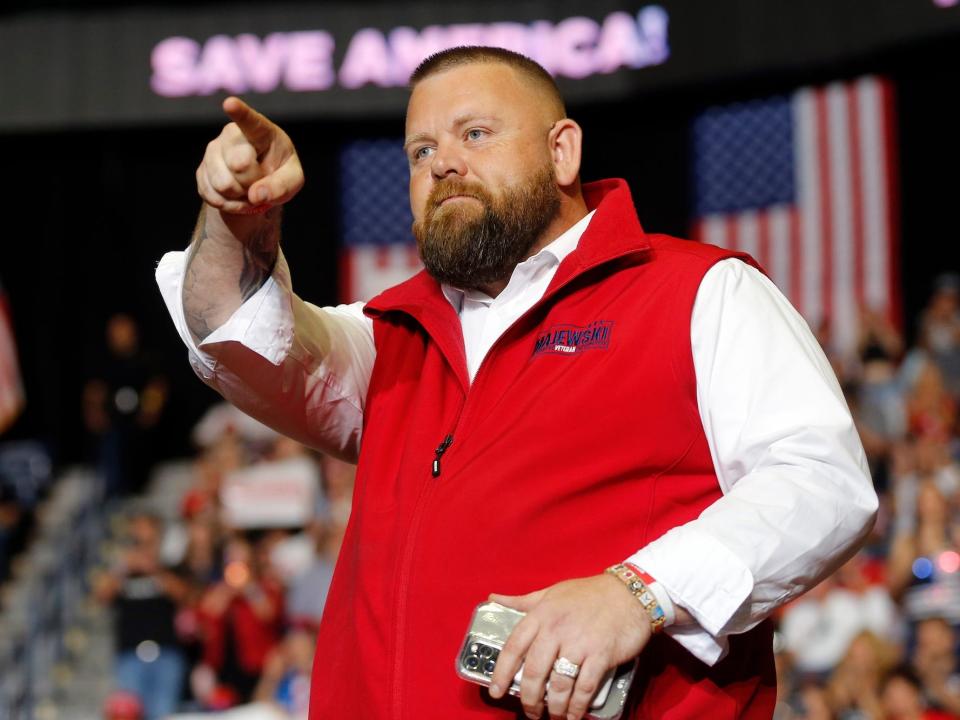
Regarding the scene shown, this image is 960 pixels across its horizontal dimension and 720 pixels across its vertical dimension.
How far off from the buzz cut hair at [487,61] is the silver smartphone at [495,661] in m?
1.02

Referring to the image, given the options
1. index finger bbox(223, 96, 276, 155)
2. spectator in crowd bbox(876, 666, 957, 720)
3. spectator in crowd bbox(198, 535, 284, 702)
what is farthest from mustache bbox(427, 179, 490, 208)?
spectator in crowd bbox(198, 535, 284, 702)

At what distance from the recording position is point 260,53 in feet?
41.0

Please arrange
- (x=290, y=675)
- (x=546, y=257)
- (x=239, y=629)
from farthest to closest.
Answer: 1. (x=239, y=629)
2. (x=290, y=675)
3. (x=546, y=257)

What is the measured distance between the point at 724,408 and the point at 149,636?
23.5 ft

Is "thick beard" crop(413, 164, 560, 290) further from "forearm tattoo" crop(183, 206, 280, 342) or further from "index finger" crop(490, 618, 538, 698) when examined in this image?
"index finger" crop(490, 618, 538, 698)

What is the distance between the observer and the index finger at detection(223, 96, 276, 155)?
1.89m

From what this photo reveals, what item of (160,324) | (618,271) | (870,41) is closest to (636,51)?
(870,41)

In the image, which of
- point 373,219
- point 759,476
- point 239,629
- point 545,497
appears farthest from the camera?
point 373,219

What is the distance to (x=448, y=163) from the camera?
2.24m

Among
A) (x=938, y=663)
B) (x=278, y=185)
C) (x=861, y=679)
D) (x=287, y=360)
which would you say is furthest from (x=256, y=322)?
(x=938, y=663)

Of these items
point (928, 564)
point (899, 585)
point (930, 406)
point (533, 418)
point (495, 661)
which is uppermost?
point (533, 418)

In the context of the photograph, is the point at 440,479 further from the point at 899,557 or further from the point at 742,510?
the point at 899,557

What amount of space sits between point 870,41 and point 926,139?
3.30 ft

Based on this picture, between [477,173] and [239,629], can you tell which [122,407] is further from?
[477,173]
